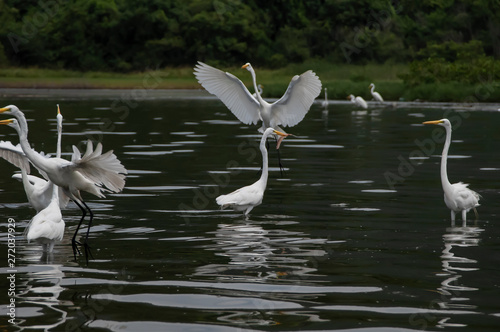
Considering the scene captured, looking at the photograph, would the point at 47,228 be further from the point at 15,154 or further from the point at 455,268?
the point at 455,268

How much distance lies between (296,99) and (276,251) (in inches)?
324

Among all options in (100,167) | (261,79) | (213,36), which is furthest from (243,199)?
(213,36)

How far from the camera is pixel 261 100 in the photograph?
18031 millimetres

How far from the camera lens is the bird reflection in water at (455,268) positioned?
741 centimetres

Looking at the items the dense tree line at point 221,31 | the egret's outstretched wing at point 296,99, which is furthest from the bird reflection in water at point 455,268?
the dense tree line at point 221,31

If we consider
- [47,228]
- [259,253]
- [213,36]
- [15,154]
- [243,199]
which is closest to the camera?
[47,228]

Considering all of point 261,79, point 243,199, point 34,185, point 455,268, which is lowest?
point 455,268

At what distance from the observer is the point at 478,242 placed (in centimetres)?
1020

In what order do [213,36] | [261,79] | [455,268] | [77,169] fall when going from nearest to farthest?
[455,268] < [77,169] < [261,79] < [213,36]

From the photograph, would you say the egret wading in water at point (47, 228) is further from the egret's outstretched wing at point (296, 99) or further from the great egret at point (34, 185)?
the egret's outstretched wing at point (296, 99)

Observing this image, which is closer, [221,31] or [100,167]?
[100,167]

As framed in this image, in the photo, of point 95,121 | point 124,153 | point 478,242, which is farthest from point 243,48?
point 478,242

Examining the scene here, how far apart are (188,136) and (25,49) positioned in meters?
46.1

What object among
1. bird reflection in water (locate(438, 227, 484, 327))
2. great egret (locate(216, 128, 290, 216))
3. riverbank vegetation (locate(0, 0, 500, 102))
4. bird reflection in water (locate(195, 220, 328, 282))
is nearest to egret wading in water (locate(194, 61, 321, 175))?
great egret (locate(216, 128, 290, 216))
